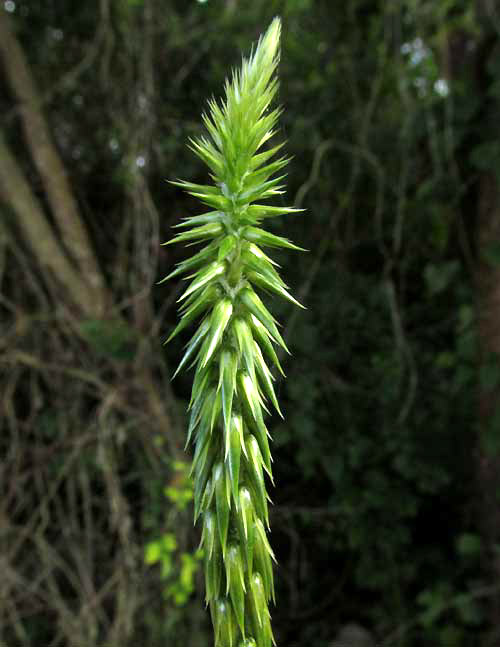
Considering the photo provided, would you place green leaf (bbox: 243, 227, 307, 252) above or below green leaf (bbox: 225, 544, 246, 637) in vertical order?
above

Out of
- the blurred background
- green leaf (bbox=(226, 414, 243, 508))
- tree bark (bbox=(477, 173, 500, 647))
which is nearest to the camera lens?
green leaf (bbox=(226, 414, 243, 508))

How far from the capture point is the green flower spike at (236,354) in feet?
1.17

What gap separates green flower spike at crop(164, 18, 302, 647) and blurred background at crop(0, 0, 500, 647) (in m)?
1.77

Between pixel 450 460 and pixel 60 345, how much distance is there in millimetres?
1570

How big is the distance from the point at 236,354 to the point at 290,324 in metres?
1.77

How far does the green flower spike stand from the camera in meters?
0.36

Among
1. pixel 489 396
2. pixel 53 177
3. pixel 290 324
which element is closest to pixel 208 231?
pixel 290 324

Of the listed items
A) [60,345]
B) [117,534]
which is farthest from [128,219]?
[117,534]

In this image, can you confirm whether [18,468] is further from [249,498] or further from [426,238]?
[249,498]

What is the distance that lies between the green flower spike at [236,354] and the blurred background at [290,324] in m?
1.77

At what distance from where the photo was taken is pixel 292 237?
2307 millimetres

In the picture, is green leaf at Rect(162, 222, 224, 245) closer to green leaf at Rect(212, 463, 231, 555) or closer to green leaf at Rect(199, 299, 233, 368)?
green leaf at Rect(199, 299, 233, 368)

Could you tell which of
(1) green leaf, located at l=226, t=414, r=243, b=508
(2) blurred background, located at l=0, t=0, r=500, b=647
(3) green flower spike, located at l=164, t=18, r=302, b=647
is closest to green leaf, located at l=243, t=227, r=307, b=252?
(3) green flower spike, located at l=164, t=18, r=302, b=647

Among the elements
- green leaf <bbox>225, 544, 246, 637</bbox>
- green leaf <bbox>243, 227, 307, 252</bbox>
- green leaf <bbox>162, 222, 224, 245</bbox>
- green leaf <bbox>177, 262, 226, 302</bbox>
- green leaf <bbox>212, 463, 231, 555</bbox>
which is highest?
green leaf <bbox>162, 222, 224, 245</bbox>
